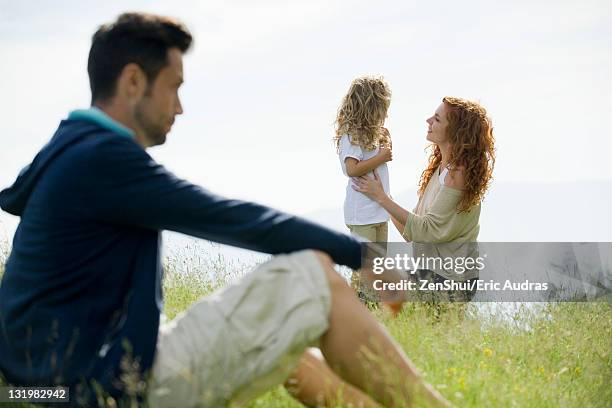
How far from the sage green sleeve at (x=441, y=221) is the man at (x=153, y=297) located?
353 centimetres

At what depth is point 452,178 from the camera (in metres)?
6.20

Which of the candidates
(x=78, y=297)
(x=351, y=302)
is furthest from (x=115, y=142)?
(x=351, y=302)

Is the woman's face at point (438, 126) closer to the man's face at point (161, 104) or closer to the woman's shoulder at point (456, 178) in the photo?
the woman's shoulder at point (456, 178)

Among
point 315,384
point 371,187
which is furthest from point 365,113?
point 315,384

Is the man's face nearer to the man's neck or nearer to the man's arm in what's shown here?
the man's neck

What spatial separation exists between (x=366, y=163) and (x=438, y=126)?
0.73m

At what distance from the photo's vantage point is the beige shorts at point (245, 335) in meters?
2.59

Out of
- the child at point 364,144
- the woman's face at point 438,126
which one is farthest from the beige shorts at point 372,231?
the woman's face at point 438,126

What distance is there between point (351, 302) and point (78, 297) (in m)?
0.91

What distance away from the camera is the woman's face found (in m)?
6.39

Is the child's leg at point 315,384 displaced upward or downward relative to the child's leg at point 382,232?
downward

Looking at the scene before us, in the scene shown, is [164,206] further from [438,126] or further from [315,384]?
[438,126]

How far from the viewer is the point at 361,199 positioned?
274 inches

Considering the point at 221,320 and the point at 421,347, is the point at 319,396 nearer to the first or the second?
the point at 221,320
